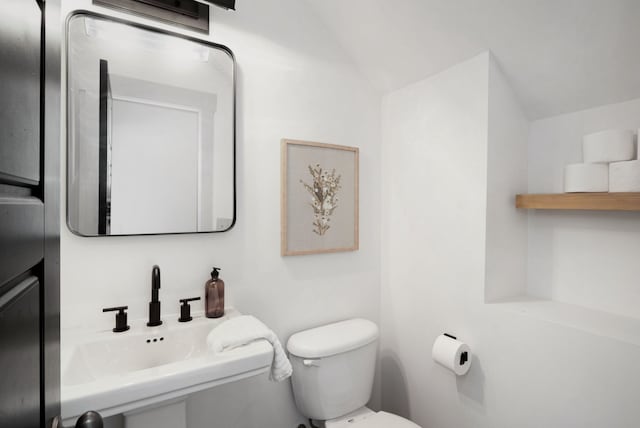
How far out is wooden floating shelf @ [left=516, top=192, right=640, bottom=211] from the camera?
111 centimetres

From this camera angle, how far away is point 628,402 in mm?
1026

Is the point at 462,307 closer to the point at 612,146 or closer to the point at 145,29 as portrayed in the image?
the point at 612,146

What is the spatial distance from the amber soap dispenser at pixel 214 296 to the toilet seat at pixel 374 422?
74 centimetres

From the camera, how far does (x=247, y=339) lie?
1.08 meters

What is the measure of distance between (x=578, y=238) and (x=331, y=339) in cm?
115

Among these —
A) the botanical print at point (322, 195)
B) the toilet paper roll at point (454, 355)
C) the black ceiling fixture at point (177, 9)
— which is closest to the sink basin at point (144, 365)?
the botanical print at point (322, 195)

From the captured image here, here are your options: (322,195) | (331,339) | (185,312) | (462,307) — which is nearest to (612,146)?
(462,307)

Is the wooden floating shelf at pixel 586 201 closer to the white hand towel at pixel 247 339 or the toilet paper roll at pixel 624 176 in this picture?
the toilet paper roll at pixel 624 176

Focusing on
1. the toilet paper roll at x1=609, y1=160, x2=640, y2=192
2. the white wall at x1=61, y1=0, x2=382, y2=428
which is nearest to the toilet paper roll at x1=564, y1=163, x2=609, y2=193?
the toilet paper roll at x1=609, y1=160, x2=640, y2=192

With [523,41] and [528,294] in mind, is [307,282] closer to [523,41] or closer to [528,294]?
[528,294]

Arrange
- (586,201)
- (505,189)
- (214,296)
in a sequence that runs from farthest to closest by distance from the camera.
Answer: (505,189) → (214,296) → (586,201)

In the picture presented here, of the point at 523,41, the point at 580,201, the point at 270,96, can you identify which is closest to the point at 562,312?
the point at 580,201

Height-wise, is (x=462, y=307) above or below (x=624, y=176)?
A: below

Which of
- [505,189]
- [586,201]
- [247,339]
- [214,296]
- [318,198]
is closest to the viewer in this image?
[247,339]
